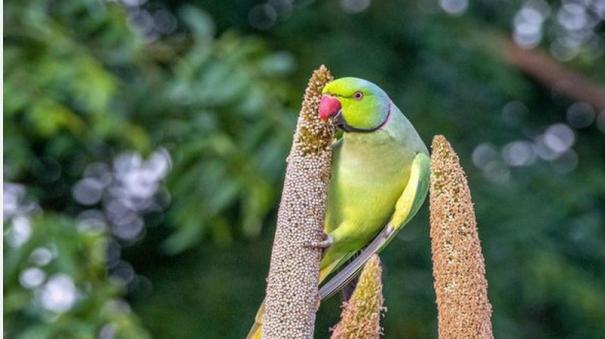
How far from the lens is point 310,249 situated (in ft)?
3.49

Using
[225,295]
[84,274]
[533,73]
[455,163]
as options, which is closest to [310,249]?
[455,163]

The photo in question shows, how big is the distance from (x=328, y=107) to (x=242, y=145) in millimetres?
2382

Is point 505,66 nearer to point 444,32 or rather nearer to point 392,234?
point 444,32

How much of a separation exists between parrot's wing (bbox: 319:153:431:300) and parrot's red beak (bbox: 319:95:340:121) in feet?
0.54

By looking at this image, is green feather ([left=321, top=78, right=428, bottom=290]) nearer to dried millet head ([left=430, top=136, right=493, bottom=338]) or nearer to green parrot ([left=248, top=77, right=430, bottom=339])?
green parrot ([left=248, top=77, right=430, bottom=339])

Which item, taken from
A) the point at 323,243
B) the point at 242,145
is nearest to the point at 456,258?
the point at 323,243

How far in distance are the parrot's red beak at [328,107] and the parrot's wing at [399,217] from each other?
164mm

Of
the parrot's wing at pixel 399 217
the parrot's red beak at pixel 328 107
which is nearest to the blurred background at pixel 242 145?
the parrot's wing at pixel 399 217

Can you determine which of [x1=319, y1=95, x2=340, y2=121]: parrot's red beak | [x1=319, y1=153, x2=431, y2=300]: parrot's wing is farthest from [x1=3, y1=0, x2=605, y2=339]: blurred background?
[x1=319, y1=95, x2=340, y2=121]: parrot's red beak

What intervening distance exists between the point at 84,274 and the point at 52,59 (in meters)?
0.61

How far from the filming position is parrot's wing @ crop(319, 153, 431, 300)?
1.17 metres

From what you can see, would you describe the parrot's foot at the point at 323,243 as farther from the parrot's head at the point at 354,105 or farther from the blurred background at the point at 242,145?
the blurred background at the point at 242,145

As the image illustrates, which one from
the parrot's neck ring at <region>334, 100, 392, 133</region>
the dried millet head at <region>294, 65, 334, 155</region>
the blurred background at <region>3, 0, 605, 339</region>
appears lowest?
the dried millet head at <region>294, 65, 334, 155</region>

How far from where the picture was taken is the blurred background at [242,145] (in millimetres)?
3283
